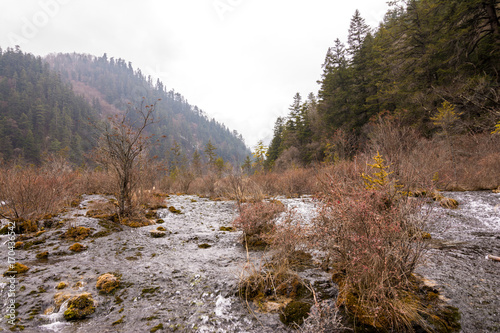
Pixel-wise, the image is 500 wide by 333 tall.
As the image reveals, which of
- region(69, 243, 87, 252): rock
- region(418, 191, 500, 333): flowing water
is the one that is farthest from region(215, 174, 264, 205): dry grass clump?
region(418, 191, 500, 333): flowing water

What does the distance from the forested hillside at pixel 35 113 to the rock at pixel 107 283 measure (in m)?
39.0

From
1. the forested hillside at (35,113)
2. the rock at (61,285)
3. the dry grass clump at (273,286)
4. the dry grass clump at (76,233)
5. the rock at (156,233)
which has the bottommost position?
the dry grass clump at (273,286)

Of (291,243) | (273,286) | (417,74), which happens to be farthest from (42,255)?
(417,74)

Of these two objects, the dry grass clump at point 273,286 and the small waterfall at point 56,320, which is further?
the dry grass clump at point 273,286

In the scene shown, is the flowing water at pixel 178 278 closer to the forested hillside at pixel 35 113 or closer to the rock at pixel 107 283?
the rock at pixel 107 283

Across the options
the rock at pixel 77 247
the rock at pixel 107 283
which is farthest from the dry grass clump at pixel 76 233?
the rock at pixel 107 283

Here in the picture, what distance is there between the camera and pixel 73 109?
67812 mm

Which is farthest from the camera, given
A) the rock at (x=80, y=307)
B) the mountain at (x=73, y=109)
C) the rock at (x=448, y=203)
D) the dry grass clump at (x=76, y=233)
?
the mountain at (x=73, y=109)

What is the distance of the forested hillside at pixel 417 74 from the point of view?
13922 mm

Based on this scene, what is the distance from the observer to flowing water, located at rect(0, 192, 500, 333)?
2.90m

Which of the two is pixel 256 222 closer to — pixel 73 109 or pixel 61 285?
pixel 61 285

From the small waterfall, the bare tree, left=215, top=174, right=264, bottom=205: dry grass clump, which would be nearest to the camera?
the small waterfall

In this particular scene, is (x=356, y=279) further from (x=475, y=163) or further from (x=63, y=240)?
(x=475, y=163)

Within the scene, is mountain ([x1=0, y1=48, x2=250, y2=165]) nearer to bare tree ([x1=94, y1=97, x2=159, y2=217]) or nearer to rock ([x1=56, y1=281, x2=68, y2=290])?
bare tree ([x1=94, y1=97, x2=159, y2=217])
